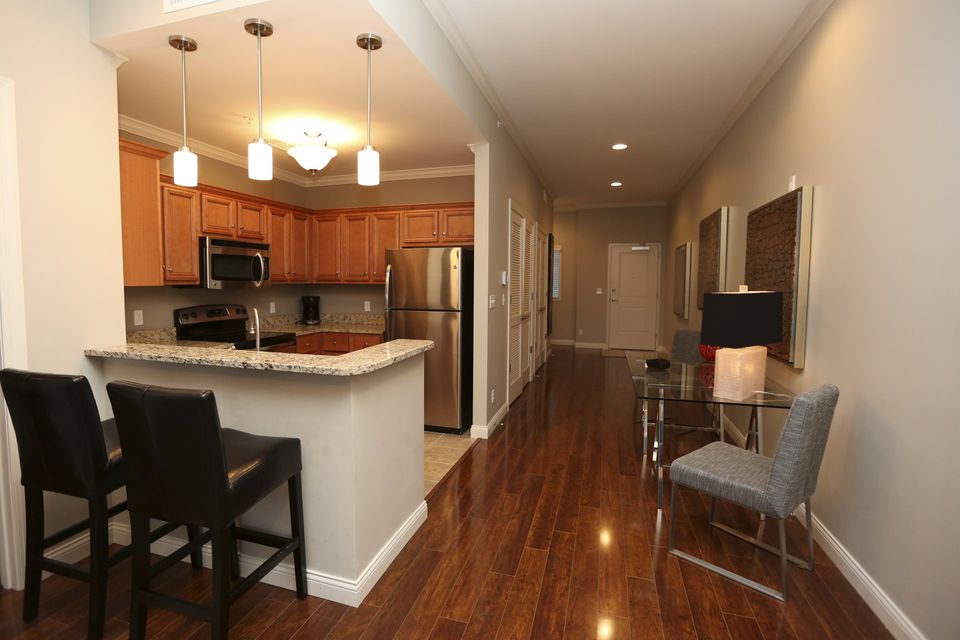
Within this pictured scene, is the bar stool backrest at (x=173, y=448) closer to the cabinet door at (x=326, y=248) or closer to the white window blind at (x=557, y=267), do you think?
the cabinet door at (x=326, y=248)

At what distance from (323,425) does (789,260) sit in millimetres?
2700

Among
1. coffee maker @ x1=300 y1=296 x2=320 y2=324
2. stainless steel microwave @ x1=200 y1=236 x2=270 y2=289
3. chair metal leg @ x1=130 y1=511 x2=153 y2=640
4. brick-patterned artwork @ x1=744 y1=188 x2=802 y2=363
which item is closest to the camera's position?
chair metal leg @ x1=130 y1=511 x2=153 y2=640

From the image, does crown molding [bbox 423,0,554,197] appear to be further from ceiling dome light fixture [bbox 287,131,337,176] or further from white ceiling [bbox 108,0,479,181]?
ceiling dome light fixture [bbox 287,131,337,176]

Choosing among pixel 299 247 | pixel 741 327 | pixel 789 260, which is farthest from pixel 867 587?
pixel 299 247

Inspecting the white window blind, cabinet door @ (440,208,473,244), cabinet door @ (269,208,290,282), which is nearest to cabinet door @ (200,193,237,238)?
cabinet door @ (269,208,290,282)

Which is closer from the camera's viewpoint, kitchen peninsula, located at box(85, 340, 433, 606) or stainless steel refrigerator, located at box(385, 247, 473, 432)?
kitchen peninsula, located at box(85, 340, 433, 606)

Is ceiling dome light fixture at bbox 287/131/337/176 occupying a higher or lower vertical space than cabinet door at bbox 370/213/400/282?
higher

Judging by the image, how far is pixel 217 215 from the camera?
3.84 meters

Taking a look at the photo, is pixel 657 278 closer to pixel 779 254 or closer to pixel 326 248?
pixel 779 254

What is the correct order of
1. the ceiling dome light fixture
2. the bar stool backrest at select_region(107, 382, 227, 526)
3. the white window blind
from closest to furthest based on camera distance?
the bar stool backrest at select_region(107, 382, 227, 526) → the ceiling dome light fixture → the white window blind

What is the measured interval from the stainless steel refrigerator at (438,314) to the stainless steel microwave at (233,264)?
117 cm

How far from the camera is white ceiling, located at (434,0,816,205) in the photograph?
250cm

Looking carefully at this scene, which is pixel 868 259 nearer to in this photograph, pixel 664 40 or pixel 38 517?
pixel 664 40

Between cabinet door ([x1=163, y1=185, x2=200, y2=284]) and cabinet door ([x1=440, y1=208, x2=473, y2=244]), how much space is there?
2.07 m
